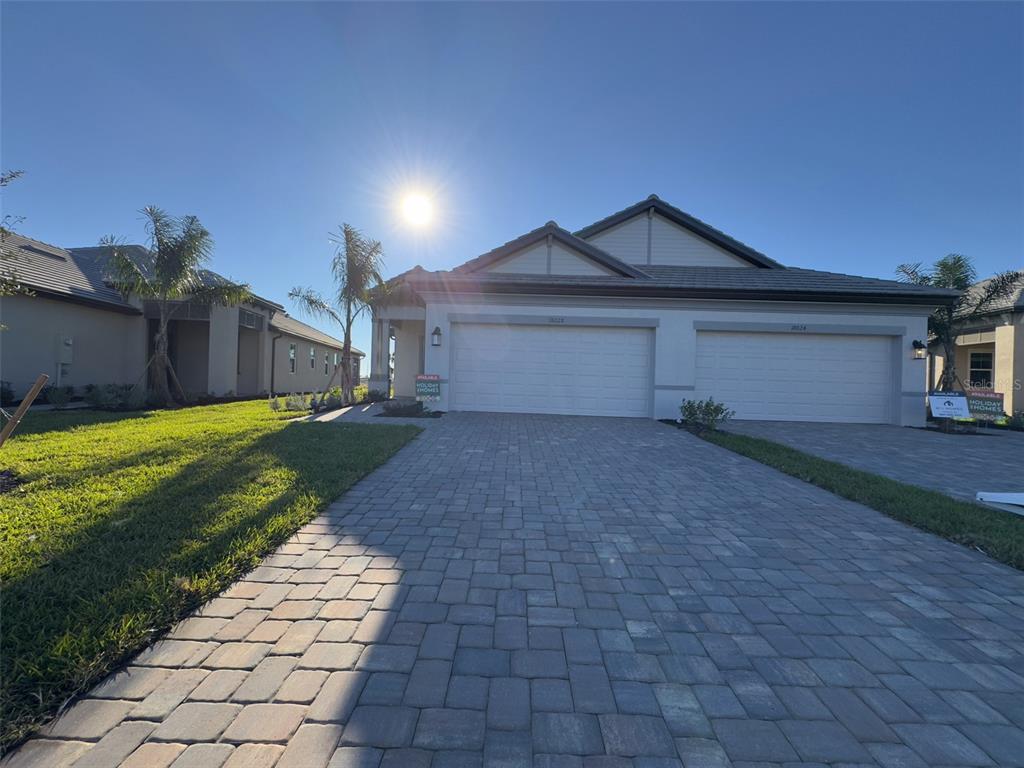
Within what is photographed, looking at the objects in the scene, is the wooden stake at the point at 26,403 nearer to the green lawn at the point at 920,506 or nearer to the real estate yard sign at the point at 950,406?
the green lawn at the point at 920,506

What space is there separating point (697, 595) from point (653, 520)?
129 centimetres

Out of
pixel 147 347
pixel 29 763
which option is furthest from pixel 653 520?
pixel 147 347

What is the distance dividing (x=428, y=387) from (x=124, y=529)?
8.02 metres

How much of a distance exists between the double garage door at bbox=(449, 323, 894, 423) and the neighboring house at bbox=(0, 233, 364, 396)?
9168 mm

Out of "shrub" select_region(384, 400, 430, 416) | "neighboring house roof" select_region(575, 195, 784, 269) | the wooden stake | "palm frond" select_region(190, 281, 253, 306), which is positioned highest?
"neighboring house roof" select_region(575, 195, 784, 269)

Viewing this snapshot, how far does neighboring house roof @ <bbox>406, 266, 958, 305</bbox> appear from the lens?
11.1 m

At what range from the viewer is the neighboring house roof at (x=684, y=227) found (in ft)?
47.8

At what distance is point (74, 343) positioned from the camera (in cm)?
1303

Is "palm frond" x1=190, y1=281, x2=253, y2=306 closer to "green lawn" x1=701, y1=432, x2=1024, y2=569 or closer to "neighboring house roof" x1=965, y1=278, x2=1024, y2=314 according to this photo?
"green lawn" x1=701, y1=432, x2=1024, y2=569

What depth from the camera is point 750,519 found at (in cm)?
423

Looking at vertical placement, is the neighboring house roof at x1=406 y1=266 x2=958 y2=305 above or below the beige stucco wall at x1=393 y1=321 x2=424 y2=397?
above

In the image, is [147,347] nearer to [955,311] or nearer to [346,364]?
[346,364]

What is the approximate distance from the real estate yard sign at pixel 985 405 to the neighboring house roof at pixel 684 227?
20.6ft

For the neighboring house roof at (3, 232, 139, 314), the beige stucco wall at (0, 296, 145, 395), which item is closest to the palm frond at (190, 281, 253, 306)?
the neighboring house roof at (3, 232, 139, 314)
